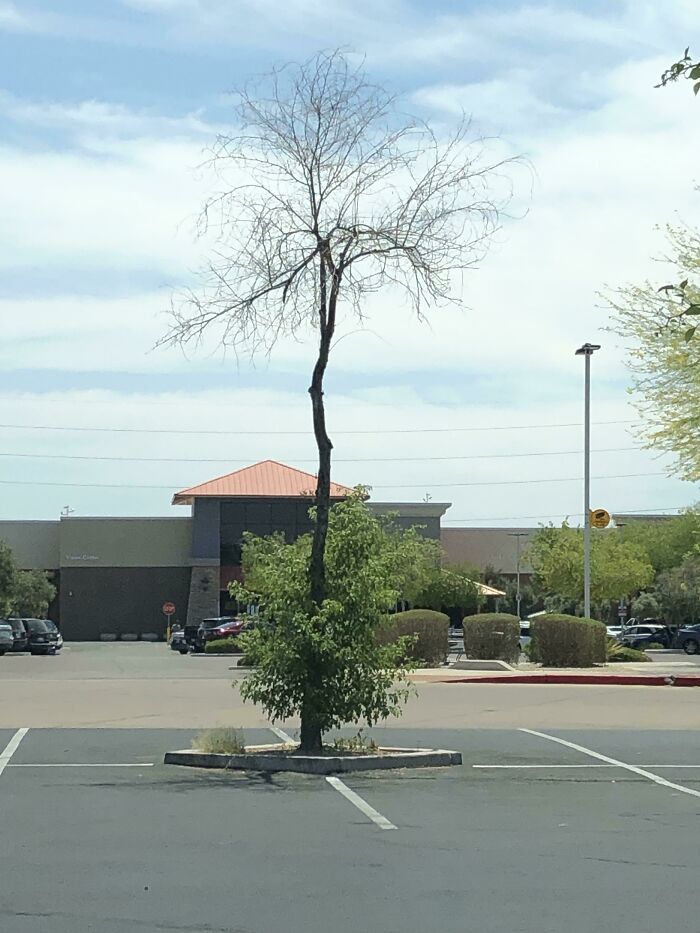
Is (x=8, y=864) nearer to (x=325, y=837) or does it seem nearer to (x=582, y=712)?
(x=325, y=837)

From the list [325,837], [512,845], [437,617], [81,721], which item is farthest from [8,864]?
[437,617]

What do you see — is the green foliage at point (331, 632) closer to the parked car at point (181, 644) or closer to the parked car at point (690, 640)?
the parked car at point (181, 644)

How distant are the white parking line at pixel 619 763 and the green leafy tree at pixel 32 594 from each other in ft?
208

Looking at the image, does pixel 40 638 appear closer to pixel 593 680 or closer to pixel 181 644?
pixel 181 644

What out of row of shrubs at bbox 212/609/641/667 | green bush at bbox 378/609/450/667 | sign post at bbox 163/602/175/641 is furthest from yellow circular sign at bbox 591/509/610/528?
sign post at bbox 163/602/175/641

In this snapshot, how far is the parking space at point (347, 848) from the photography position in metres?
7.86

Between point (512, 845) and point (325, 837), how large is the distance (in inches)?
53.9

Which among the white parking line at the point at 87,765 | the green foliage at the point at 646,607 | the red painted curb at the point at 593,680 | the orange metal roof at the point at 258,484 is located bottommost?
the white parking line at the point at 87,765

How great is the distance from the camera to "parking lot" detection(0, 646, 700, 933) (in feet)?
25.9

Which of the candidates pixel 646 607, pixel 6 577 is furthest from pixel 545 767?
pixel 646 607

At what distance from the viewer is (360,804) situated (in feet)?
40.7

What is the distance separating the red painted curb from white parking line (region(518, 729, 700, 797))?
1186 cm

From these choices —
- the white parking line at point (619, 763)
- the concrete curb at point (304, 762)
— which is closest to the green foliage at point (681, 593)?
the white parking line at point (619, 763)

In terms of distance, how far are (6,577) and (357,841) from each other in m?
68.8
